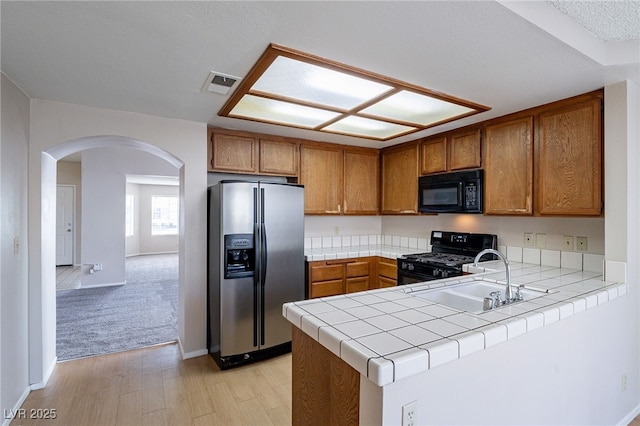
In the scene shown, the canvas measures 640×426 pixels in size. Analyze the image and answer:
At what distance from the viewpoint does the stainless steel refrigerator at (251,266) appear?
279 cm

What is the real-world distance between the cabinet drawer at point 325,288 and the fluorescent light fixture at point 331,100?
67.0 inches

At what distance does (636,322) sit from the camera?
2127 millimetres

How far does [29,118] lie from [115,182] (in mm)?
3806

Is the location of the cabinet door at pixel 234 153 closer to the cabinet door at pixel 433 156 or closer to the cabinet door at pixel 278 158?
the cabinet door at pixel 278 158

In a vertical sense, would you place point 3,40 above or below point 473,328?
above

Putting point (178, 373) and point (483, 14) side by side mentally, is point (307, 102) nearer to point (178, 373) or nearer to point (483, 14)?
point (483, 14)

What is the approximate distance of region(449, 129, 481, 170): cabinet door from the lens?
3.00m

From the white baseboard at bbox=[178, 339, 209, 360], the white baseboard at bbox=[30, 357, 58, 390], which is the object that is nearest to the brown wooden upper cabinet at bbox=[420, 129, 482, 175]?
the white baseboard at bbox=[178, 339, 209, 360]

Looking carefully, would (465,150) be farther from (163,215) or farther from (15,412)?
(163,215)

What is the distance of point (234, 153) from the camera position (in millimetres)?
3248

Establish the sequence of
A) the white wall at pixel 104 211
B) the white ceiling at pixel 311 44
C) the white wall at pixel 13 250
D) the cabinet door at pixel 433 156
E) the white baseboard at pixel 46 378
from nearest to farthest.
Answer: the white ceiling at pixel 311 44, the white wall at pixel 13 250, the white baseboard at pixel 46 378, the cabinet door at pixel 433 156, the white wall at pixel 104 211

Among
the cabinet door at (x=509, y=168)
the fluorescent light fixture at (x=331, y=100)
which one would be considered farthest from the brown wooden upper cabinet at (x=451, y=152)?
the fluorescent light fixture at (x=331, y=100)

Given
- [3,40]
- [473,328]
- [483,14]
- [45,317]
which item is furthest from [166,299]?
[483,14]

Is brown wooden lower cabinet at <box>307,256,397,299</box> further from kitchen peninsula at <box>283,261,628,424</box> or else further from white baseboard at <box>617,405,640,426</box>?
white baseboard at <box>617,405,640,426</box>
